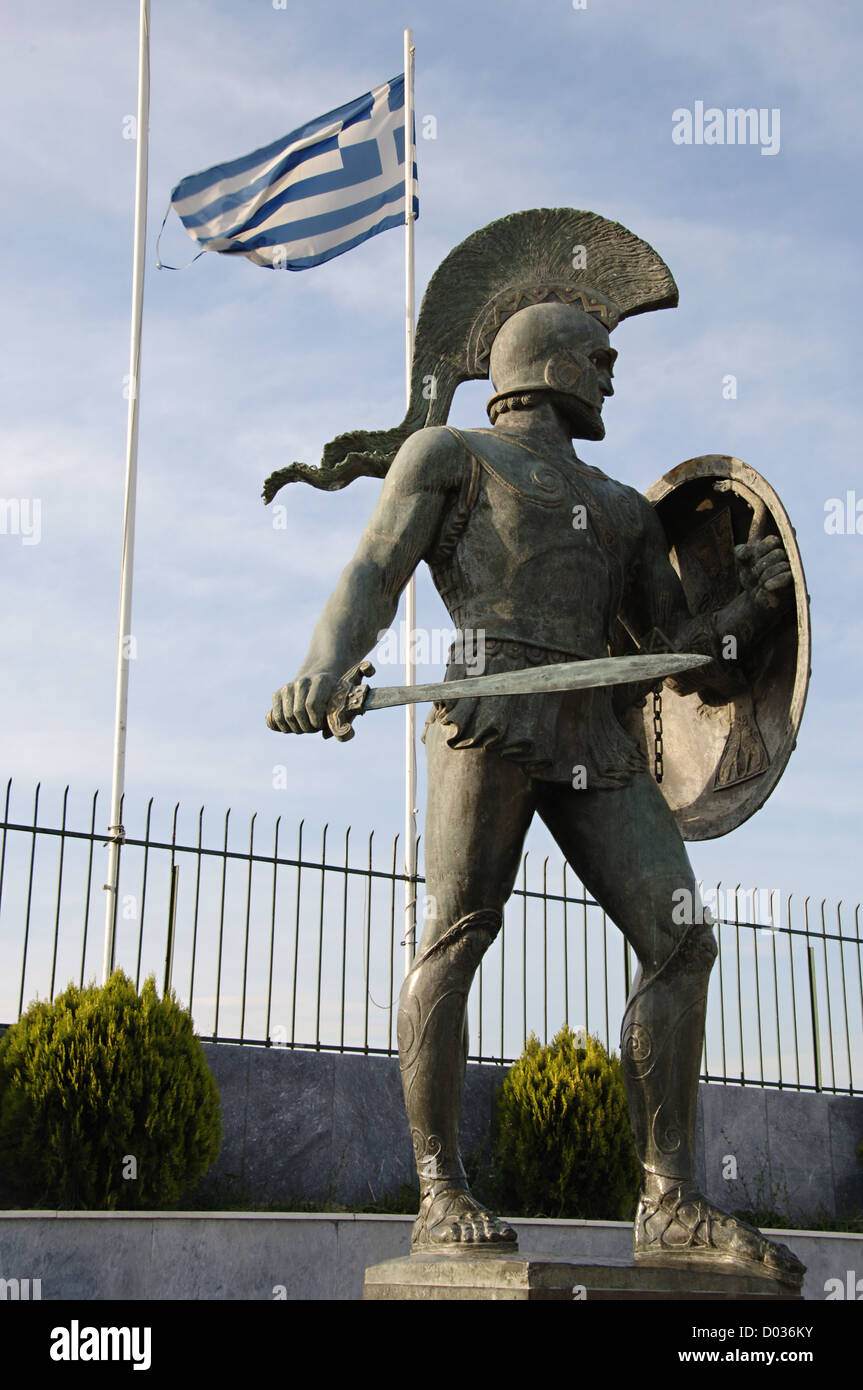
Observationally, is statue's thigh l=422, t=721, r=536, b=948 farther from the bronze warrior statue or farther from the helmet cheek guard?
the helmet cheek guard

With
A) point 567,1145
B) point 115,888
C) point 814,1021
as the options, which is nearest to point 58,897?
point 115,888

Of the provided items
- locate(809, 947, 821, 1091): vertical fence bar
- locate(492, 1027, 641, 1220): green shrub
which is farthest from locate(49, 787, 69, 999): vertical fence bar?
locate(809, 947, 821, 1091): vertical fence bar

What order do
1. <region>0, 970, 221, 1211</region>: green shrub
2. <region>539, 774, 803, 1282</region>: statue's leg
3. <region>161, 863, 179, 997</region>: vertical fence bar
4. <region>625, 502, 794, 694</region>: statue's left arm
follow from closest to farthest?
<region>539, 774, 803, 1282</region>: statue's leg → <region>625, 502, 794, 694</region>: statue's left arm → <region>0, 970, 221, 1211</region>: green shrub → <region>161, 863, 179, 997</region>: vertical fence bar

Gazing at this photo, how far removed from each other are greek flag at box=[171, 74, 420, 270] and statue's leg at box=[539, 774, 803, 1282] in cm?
805

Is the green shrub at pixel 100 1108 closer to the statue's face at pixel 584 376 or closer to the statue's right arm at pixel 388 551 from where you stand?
the statue's right arm at pixel 388 551

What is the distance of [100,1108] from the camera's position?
24.1 ft

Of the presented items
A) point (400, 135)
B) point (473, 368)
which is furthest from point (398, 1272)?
point (400, 135)

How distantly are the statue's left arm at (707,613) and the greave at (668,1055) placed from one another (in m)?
0.88

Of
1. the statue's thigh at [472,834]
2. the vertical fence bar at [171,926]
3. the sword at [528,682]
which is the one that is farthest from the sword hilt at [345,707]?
the vertical fence bar at [171,926]

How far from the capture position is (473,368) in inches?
174

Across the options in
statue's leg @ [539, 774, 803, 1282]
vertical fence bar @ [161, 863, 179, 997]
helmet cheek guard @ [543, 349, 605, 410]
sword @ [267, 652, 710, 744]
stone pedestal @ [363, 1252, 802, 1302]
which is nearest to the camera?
stone pedestal @ [363, 1252, 802, 1302]

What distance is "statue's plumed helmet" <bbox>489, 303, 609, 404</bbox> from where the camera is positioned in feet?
13.6

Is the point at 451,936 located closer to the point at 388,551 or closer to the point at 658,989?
the point at 658,989
